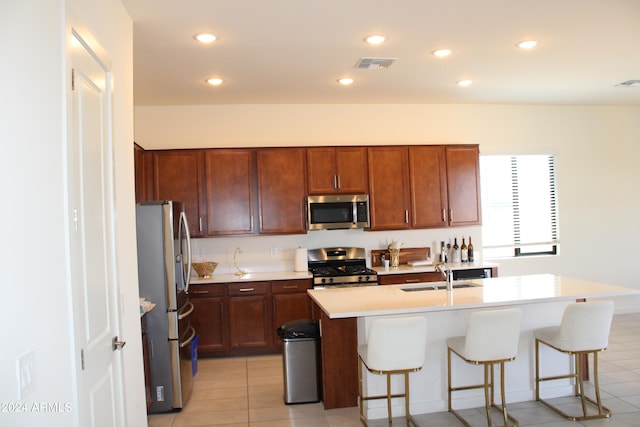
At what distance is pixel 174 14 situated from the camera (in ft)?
10.7

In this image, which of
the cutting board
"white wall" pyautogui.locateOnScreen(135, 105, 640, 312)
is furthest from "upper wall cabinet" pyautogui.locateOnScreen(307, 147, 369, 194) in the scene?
the cutting board

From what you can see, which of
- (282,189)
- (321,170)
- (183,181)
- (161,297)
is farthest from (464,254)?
(161,297)

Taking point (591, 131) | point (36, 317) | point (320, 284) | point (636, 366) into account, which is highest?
point (591, 131)

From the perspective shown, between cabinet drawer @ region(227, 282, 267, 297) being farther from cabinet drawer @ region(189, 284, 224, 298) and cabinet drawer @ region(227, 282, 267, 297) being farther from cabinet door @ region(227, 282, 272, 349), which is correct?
cabinet drawer @ region(189, 284, 224, 298)

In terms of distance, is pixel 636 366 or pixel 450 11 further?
pixel 636 366

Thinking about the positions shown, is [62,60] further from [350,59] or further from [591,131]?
[591,131]

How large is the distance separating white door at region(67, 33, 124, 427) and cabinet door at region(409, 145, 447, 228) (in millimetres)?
4022

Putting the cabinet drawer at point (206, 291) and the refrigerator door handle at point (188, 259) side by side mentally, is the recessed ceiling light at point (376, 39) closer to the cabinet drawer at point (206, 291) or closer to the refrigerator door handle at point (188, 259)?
the refrigerator door handle at point (188, 259)

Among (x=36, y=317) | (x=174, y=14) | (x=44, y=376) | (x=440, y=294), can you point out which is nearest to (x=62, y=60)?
(x=36, y=317)

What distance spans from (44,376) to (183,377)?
8.62ft

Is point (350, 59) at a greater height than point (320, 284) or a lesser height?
greater

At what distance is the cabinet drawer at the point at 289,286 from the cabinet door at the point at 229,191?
682mm

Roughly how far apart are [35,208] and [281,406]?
9.60ft

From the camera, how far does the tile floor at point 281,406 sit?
3520 mm
